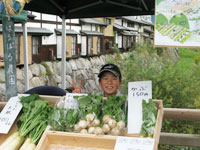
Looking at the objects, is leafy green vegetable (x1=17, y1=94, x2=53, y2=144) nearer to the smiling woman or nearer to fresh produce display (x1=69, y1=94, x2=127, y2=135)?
fresh produce display (x1=69, y1=94, x2=127, y2=135)

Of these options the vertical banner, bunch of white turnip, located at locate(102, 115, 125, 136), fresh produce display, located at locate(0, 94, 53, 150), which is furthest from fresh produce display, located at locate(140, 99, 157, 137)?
the vertical banner

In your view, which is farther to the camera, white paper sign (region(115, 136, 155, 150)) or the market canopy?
the market canopy

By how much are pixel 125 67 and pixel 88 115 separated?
4.39 meters

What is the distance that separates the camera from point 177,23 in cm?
138

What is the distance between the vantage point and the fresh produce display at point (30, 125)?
5.72 feet

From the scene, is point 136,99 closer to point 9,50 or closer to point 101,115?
point 101,115

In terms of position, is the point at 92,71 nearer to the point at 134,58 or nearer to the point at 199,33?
the point at 134,58

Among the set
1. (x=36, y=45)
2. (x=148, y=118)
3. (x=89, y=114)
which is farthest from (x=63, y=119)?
(x=36, y=45)

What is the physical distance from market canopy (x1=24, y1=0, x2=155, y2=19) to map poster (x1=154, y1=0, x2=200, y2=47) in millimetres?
2159

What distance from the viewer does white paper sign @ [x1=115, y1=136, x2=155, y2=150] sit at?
1434 millimetres

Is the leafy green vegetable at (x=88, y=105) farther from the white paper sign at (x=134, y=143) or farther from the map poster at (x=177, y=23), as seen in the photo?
the map poster at (x=177, y=23)

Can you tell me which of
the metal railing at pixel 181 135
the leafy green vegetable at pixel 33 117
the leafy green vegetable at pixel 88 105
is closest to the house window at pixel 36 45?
the metal railing at pixel 181 135

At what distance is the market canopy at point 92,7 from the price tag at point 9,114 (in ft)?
6.35

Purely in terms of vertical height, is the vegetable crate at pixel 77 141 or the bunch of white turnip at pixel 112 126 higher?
the bunch of white turnip at pixel 112 126
